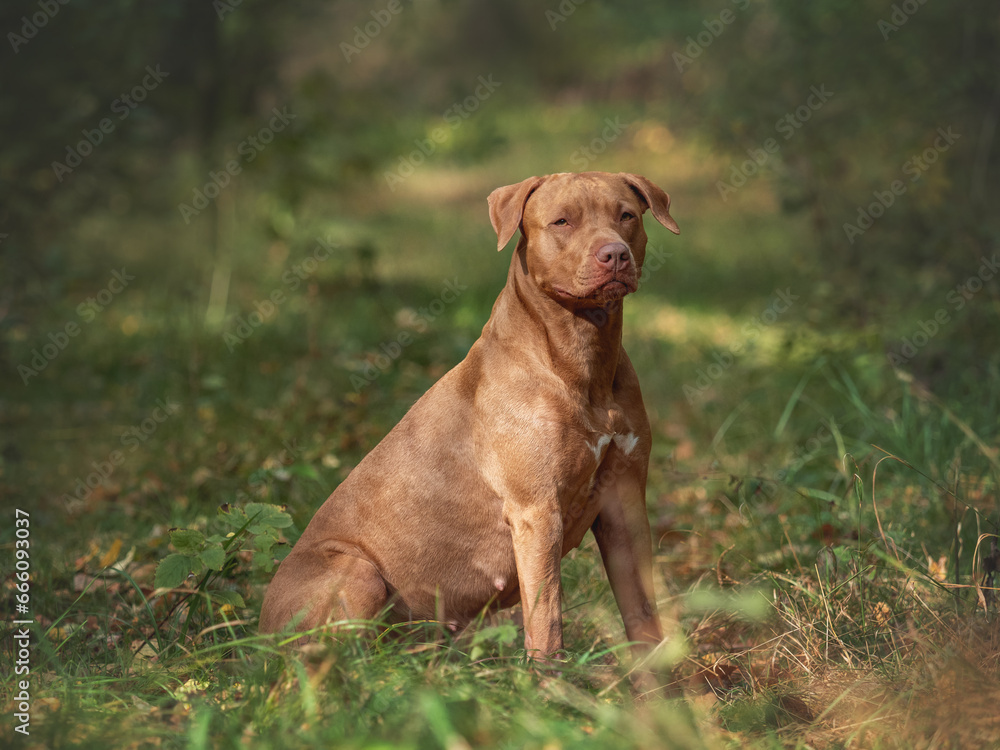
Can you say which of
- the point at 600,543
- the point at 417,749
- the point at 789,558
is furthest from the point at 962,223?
the point at 417,749

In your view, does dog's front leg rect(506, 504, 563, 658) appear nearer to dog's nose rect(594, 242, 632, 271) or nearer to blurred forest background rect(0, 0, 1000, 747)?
blurred forest background rect(0, 0, 1000, 747)

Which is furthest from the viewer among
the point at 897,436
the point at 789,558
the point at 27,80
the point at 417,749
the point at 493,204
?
the point at 27,80

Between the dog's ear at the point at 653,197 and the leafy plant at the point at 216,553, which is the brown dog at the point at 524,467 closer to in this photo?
the dog's ear at the point at 653,197

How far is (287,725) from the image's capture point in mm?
2252

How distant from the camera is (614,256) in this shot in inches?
113

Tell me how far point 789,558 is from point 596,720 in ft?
5.92

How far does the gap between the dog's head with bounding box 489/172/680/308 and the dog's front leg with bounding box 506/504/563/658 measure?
69 centimetres

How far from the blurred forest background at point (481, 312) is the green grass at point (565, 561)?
32 mm

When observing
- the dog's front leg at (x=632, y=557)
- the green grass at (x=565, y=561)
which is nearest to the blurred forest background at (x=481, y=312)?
the green grass at (x=565, y=561)

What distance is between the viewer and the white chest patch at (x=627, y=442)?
305cm

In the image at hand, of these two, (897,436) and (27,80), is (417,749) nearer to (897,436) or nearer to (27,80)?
(897,436)

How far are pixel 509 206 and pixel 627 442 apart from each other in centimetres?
88

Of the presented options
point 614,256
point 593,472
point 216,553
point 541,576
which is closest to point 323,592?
point 216,553

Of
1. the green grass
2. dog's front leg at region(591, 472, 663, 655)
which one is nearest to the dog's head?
dog's front leg at region(591, 472, 663, 655)
